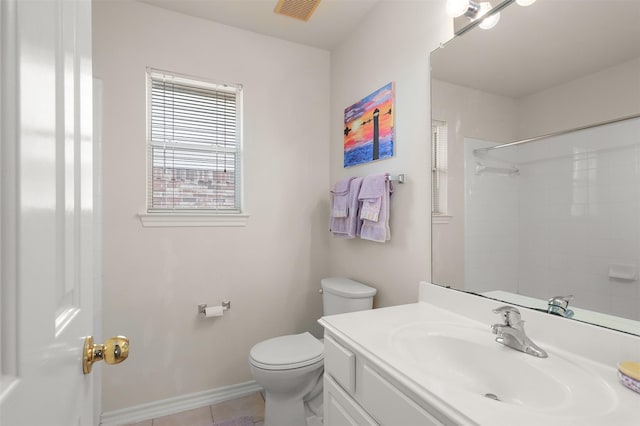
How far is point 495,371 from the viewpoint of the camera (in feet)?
3.18

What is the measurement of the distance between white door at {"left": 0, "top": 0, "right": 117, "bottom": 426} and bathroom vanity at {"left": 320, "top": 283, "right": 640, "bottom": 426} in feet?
2.37

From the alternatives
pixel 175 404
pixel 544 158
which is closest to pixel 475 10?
pixel 544 158

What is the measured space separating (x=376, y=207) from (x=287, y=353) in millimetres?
946

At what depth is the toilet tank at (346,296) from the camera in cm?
180

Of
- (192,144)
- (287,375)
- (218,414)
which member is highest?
(192,144)

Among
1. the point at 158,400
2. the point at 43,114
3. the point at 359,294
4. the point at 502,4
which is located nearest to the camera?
the point at 43,114

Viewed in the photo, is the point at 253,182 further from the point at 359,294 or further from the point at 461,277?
the point at 461,277

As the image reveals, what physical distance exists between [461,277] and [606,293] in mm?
502

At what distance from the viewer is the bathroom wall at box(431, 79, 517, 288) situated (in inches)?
51.0

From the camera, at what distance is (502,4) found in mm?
1188

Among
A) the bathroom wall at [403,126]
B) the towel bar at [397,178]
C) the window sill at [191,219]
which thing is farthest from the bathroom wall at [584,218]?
the window sill at [191,219]

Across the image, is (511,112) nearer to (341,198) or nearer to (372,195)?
(372,195)

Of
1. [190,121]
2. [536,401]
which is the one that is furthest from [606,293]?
[190,121]

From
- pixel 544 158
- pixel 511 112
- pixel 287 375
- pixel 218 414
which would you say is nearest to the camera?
pixel 544 158
